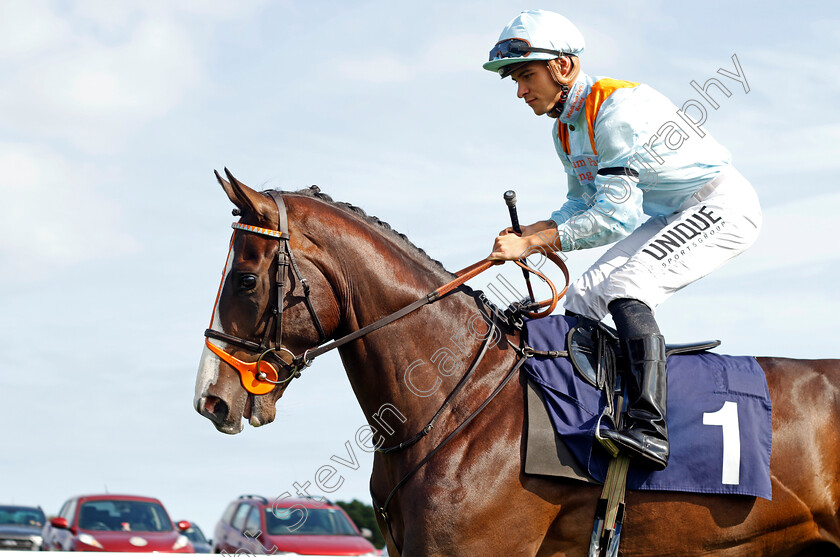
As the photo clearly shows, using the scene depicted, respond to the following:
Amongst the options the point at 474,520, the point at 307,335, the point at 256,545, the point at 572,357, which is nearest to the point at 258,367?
the point at 307,335

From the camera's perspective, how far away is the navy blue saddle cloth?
4117mm

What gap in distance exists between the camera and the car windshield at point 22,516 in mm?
19766

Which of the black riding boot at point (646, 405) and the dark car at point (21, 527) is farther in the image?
the dark car at point (21, 527)

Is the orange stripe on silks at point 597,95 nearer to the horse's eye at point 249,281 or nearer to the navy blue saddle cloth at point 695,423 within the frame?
the navy blue saddle cloth at point 695,423

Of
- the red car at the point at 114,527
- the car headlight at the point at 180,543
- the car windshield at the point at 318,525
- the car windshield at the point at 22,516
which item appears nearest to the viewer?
the car windshield at the point at 318,525

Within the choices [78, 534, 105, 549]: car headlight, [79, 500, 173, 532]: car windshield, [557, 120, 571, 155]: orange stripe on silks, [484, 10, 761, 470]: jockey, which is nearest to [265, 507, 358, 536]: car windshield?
[79, 500, 173, 532]: car windshield

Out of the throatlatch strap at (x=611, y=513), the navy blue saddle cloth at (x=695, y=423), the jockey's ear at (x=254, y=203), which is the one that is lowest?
the throatlatch strap at (x=611, y=513)

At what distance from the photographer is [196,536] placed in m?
20.4

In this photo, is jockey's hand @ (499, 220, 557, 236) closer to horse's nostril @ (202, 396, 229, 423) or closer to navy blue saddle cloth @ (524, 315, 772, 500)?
navy blue saddle cloth @ (524, 315, 772, 500)

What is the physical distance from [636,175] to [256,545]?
11883mm

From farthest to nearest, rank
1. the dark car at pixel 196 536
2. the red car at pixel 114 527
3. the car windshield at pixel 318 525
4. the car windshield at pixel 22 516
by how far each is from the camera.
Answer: the car windshield at pixel 22 516 → the dark car at pixel 196 536 → the red car at pixel 114 527 → the car windshield at pixel 318 525

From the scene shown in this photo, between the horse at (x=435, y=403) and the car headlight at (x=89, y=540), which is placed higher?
the horse at (x=435, y=403)

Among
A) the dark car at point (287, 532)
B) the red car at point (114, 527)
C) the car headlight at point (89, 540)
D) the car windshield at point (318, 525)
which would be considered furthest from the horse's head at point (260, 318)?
the car headlight at point (89, 540)

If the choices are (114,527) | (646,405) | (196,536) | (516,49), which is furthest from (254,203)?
(196,536)
